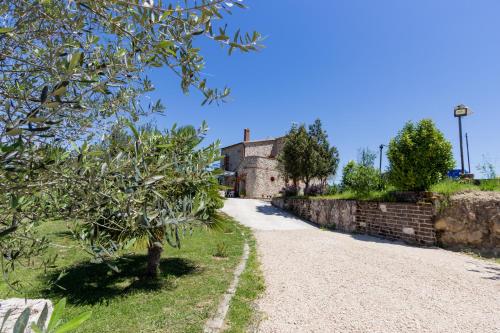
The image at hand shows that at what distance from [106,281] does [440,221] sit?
10140 millimetres

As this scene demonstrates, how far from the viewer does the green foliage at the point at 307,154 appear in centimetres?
1917

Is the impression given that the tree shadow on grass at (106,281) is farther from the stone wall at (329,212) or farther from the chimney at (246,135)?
the chimney at (246,135)

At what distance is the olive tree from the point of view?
132cm

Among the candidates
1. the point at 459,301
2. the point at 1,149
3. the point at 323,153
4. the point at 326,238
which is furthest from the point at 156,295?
the point at 323,153

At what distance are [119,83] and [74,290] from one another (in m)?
5.38

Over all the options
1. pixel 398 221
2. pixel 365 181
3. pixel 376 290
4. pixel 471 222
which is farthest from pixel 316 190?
pixel 376 290

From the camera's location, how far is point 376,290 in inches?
203

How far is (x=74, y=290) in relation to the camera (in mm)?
5344

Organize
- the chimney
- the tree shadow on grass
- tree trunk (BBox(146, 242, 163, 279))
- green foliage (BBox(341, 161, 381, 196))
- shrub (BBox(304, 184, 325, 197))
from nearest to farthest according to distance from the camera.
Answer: the tree shadow on grass, tree trunk (BBox(146, 242, 163, 279)), green foliage (BBox(341, 161, 381, 196)), shrub (BBox(304, 184, 325, 197)), the chimney

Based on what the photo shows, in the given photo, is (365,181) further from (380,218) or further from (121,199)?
(121,199)

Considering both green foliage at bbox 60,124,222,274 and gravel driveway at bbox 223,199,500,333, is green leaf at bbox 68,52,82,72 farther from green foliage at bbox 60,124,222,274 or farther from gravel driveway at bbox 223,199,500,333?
gravel driveway at bbox 223,199,500,333

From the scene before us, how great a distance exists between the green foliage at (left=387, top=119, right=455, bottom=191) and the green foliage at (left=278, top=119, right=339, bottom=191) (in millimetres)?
8366

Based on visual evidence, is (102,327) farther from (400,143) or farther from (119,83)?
(400,143)

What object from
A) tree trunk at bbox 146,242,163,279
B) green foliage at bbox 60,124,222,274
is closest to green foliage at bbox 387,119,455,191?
tree trunk at bbox 146,242,163,279
